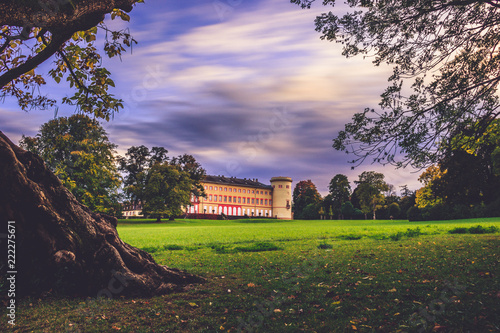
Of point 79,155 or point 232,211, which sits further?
point 232,211

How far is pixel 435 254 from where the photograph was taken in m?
10.0

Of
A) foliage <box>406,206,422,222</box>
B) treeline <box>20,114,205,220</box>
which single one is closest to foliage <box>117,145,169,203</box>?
treeline <box>20,114,205,220</box>

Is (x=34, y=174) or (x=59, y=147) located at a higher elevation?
(x=59, y=147)

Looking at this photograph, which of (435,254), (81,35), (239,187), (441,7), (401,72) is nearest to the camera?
(81,35)

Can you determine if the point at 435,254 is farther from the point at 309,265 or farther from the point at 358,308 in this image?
the point at 358,308

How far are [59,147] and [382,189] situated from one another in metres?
74.1

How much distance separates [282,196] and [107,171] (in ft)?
304

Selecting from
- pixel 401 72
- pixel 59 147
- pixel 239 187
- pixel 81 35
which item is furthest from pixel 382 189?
pixel 81 35

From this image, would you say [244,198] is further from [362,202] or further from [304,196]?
[362,202]

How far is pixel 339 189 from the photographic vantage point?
91.0 metres

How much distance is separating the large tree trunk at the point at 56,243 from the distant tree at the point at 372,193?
273ft

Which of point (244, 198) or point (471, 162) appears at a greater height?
point (471, 162)

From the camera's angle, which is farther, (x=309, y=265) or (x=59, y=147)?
(x=59, y=147)

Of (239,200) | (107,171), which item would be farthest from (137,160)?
(239,200)
